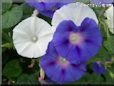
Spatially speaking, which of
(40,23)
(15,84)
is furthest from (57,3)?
(15,84)

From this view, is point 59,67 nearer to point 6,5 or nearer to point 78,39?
point 78,39

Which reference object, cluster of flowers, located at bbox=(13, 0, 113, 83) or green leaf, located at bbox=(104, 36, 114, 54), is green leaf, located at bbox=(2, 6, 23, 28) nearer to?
cluster of flowers, located at bbox=(13, 0, 113, 83)

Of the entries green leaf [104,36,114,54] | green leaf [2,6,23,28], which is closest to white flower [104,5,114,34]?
green leaf [104,36,114,54]

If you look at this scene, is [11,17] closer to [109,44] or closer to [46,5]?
[46,5]

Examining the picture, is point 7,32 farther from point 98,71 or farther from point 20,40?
point 98,71

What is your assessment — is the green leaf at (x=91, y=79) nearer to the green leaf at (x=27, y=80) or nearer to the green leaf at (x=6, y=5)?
the green leaf at (x=27, y=80)

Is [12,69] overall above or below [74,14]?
below

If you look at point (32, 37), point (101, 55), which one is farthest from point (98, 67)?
point (32, 37)
